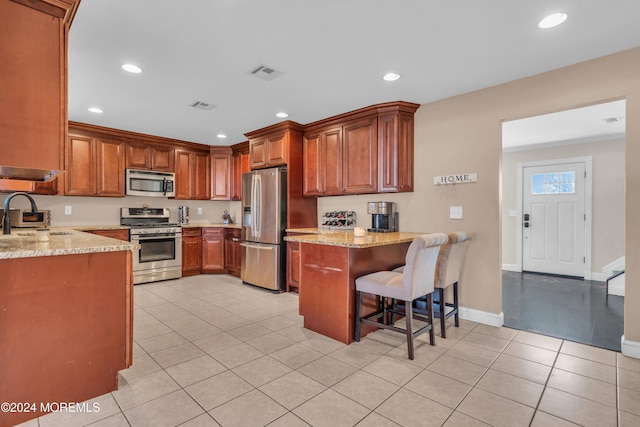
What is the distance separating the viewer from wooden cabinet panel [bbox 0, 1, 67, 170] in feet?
5.49

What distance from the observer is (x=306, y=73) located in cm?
286

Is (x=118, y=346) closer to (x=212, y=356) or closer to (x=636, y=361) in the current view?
(x=212, y=356)

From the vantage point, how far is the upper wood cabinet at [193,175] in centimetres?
556

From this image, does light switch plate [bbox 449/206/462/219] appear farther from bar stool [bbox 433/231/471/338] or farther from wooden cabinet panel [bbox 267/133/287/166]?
wooden cabinet panel [bbox 267/133/287/166]

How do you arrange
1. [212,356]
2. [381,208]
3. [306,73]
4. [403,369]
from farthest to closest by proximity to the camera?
1. [381,208]
2. [306,73]
3. [212,356]
4. [403,369]

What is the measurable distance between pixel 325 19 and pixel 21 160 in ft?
6.54

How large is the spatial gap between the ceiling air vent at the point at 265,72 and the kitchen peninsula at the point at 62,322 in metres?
1.82

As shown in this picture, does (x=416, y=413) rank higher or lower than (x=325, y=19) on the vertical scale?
lower

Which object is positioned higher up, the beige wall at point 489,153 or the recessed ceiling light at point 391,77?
the recessed ceiling light at point 391,77

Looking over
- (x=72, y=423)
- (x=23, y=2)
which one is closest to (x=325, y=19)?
(x=23, y=2)

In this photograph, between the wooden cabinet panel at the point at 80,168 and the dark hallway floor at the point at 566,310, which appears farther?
the wooden cabinet panel at the point at 80,168

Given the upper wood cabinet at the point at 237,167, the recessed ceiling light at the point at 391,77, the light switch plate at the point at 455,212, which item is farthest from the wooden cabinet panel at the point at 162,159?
the light switch plate at the point at 455,212

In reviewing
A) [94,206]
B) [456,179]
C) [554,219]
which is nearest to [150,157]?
[94,206]

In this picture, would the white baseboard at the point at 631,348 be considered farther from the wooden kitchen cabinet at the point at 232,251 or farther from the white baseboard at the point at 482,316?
the wooden kitchen cabinet at the point at 232,251
